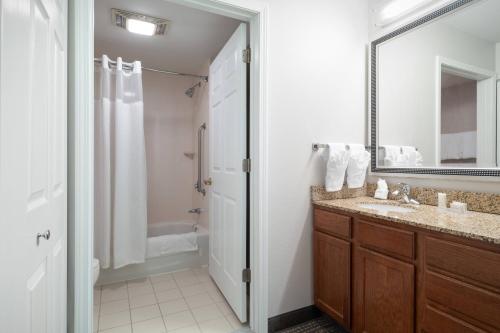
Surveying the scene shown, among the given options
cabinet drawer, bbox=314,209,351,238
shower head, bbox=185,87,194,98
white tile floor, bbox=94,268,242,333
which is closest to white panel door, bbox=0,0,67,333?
white tile floor, bbox=94,268,242,333

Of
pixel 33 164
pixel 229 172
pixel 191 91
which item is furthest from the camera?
pixel 191 91

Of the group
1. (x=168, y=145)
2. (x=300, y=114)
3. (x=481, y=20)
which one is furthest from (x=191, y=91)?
(x=481, y=20)

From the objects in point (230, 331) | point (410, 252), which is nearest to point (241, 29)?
point (410, 252)

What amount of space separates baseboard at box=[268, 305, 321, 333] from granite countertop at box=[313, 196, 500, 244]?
0.77 meters

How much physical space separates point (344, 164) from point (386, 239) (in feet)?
2.05

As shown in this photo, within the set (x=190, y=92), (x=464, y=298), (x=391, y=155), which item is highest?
(x=190, y=92)

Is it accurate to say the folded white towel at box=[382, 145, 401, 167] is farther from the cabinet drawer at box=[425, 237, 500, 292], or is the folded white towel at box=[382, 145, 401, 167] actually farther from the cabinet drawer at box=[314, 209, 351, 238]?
the cabinet drawer at box=[425, 237, 500, 292]

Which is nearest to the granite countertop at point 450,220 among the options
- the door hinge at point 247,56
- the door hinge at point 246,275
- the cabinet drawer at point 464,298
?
the cabinet drawer at point 464,298

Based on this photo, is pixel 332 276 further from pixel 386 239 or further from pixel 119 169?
pixel 119 169

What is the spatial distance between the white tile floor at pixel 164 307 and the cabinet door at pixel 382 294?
831 mm

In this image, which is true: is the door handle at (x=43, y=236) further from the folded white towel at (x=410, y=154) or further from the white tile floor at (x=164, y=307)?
the folded white towel at (x=410, y=154)

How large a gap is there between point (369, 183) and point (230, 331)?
1.47 m

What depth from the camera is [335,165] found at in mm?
1759

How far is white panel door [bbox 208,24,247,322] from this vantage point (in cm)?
174
